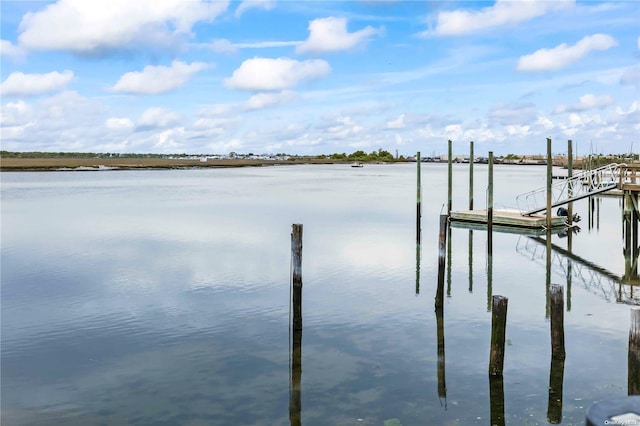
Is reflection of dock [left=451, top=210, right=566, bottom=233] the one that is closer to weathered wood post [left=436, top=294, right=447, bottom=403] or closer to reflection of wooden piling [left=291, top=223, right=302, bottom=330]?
weathered wood post [left=436, top=294, right=447, bottom=403]

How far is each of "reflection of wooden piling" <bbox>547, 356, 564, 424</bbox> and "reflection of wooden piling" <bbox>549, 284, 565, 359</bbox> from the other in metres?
0.16

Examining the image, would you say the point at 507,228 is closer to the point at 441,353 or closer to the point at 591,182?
the point at 591,182

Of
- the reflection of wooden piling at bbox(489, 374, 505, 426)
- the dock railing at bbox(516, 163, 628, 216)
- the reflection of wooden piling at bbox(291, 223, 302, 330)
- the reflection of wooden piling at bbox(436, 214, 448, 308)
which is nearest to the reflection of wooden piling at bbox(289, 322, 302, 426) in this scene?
the reflection of wooden piling at bbox(291, 223, 302, 330)

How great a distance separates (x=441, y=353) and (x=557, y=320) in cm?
267

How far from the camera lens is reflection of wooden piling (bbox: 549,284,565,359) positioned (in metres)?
11.3

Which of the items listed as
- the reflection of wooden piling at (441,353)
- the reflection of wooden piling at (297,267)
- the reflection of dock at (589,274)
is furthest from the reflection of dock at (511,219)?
the reflection of wooden piling at (297,267)

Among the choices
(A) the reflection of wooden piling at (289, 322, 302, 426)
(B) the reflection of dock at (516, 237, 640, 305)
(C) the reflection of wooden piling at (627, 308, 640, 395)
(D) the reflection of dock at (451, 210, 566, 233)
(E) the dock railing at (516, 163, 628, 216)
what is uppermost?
(E) the dock railing at (516, 163, 628, 216)

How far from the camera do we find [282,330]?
15.1m

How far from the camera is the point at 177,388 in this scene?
1140 cm

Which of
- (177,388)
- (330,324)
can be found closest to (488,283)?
(330,324)

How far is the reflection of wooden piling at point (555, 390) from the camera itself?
33.4ft

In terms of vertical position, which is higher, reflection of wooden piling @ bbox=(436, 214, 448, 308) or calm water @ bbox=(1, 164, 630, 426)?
reflection of wooden piling @ bbox=(436, 214, 448, 308)

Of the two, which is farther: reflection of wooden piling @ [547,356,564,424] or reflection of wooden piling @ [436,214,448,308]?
reflection of wooden piling @ [436,214,448,308]

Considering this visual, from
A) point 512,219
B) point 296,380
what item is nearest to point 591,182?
point 512,219
